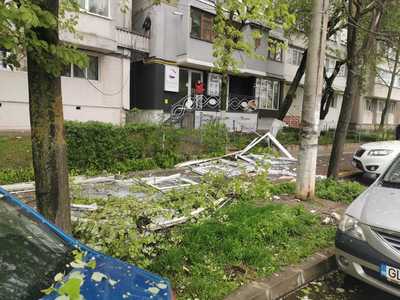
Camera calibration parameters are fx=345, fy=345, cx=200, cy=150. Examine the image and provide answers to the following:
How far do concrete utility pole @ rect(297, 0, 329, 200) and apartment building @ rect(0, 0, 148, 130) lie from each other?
30.6 ft

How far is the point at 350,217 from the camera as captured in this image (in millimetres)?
3709

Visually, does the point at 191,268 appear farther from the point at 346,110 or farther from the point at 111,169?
the point at 111,169

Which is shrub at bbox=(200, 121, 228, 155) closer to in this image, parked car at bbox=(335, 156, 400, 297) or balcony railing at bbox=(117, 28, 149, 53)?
balcony railing at bbox=(117, 28, 149, 53)

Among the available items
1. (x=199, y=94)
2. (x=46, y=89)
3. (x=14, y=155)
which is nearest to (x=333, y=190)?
(x=46, y=89)

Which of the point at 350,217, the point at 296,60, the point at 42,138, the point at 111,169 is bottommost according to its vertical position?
the point at 111,169

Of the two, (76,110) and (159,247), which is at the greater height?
(76,110)

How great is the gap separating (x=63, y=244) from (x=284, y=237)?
3046 mm

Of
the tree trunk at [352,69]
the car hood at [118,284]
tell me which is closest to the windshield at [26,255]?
the car hood at [118,284]

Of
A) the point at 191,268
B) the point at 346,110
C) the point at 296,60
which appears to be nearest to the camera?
the point at 191,268

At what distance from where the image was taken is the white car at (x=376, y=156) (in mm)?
9098

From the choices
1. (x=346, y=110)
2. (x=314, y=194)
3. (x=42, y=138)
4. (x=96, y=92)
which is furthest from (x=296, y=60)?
(x=42, y=138)

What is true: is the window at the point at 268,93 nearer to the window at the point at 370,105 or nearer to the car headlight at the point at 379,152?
the car headlight at the point at 379,152

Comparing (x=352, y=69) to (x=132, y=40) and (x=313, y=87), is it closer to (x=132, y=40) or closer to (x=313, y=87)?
(x=313, y=87)

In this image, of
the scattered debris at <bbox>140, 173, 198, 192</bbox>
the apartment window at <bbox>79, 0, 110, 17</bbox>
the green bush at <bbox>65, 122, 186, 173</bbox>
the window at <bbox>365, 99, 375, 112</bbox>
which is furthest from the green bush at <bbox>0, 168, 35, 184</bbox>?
the window at <bbox>365, 99, 375, 112</bbox>
